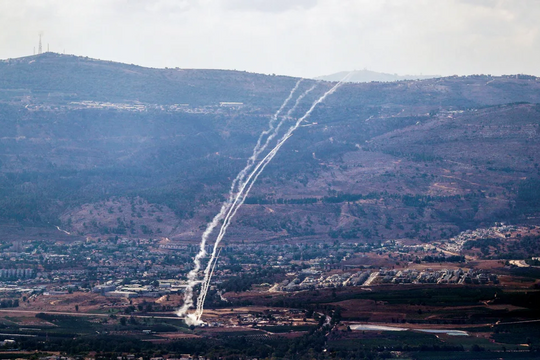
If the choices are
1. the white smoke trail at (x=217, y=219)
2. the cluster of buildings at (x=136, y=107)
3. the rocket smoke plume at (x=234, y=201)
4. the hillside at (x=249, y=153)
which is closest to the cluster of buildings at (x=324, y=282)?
the rocket smoke plume at (x=234, y=201)

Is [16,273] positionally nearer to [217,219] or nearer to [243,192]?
[217,219]

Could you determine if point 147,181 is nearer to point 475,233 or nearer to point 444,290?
point 475,233

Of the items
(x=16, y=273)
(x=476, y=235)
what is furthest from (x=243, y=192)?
(x=16, y=273)

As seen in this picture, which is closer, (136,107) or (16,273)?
(16,273)

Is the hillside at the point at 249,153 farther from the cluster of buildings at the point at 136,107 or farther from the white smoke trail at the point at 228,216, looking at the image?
the white smoke trail at the point at 228,216

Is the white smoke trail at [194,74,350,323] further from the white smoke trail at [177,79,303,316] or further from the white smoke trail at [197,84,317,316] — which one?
the white smoke trail at [177,79,303,316]

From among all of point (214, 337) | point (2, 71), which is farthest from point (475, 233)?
point (2, 71)

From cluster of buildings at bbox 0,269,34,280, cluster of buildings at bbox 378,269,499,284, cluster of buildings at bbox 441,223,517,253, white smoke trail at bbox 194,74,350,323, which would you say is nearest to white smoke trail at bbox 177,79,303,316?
white smoke trail at bbox 194,74,350,323
